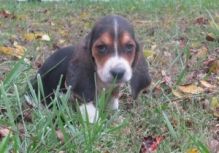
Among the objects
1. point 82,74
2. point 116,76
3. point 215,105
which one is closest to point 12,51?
point 82,74

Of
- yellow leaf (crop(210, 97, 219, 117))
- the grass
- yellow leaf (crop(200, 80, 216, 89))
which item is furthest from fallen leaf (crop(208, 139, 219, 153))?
yellow leaf (crop(200, 80, 216, 89))

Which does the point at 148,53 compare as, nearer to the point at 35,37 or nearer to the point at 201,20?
the point at 35,37

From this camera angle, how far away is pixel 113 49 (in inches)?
171

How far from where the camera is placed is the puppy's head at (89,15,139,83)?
4215mm

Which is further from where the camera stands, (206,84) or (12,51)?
(12,51)

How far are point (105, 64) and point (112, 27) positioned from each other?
0.30m

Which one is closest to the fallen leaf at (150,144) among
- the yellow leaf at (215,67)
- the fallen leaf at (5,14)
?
the yellow leaf at (215,67)

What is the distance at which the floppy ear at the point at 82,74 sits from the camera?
174 inches

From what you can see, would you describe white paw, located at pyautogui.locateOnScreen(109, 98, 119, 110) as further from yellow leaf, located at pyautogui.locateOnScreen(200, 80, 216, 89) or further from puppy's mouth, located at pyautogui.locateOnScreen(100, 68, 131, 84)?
yellow leaf, located at pyautogui.locateOnScreen(200, 80, 216, 89)

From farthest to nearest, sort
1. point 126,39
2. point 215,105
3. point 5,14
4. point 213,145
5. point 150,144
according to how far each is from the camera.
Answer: point 5,14, point 215,105, point 126,39, point 150,144, point 213,145

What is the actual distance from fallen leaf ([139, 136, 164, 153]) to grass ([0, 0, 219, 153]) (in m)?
0.04

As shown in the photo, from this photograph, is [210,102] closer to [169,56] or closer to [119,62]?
[119,62]

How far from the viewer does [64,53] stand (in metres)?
5.01

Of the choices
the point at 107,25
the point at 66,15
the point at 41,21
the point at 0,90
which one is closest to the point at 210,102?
the point at 107,25
